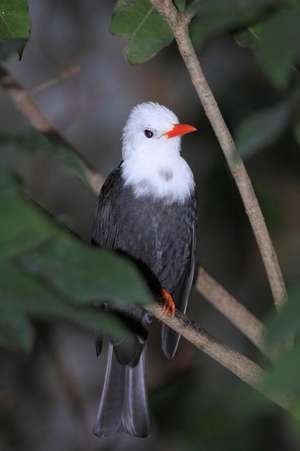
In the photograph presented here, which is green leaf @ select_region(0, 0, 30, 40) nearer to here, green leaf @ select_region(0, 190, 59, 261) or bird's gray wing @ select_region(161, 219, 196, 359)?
green leaf @ select_region(0, 190, 59, 261)

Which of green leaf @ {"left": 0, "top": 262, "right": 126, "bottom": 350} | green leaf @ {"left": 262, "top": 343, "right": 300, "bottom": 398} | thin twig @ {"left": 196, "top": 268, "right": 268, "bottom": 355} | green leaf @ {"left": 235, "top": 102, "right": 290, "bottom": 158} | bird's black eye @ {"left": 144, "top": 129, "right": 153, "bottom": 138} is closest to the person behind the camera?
green leaf @ {"left": 262, "top": 343, "right": 300, "bottom": 398}

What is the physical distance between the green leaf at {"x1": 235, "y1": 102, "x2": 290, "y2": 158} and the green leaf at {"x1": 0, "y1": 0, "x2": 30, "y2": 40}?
1.12 metres

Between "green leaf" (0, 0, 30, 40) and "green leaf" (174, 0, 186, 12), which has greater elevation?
"green leaf" (0, 0, 30, 40)

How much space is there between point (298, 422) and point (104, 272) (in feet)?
1.27

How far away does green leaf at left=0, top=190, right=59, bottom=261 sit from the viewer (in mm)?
1244

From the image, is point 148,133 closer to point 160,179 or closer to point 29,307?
point 160,179

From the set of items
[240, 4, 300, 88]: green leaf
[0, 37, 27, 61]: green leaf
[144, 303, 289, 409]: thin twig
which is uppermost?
[240, 4, 300, 88]: green leaf

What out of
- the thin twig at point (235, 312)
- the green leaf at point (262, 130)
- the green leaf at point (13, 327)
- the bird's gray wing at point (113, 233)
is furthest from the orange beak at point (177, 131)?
the green leaf at point (13, 327)

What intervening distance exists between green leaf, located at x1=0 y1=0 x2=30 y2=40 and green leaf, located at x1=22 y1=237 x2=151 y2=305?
1.27 m

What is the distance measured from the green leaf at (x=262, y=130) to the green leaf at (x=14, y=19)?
1.12 meters

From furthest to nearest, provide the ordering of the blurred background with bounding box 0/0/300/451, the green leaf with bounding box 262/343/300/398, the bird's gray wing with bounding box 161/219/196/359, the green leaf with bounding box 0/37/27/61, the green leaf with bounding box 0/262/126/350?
the blurred background with bounding box 0/0/300/451, the bird's gray wing with bounding box 161/219/196/359, the green leaf with bounding box 0/37/27/61, the green leaf with bounding box 0/262/126/350, the green leaf with bounding box 262/343/300/398

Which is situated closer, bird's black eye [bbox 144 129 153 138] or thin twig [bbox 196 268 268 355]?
thin twig [bbox 196 268 268 355]

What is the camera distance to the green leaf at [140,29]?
8.47 ft

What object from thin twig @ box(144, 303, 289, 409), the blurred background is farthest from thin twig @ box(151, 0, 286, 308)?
the blurred background
